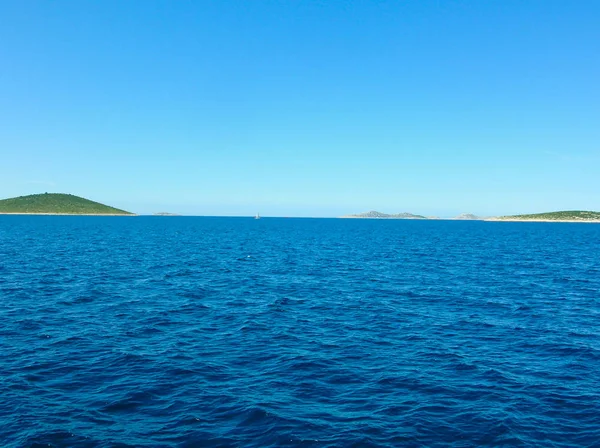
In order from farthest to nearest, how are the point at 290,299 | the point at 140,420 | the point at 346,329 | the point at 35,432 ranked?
the point at 290,299 → the point at 346,329 → the point at 140,420 → the point at 35,432

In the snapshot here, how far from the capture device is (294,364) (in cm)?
2548

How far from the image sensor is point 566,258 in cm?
9094

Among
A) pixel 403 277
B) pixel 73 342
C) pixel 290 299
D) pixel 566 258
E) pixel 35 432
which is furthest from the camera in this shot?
pixel 566 258

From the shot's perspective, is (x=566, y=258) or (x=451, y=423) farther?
(x=566, y=258)

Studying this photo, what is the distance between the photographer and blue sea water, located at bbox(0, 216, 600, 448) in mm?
17609

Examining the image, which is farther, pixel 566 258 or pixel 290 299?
pixel 566 258

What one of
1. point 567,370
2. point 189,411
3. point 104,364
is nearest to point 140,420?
point 189,411

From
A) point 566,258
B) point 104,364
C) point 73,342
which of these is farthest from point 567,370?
point 566,258

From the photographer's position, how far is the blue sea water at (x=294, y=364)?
17.6 meters

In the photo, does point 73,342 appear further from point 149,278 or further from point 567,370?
point 567,370

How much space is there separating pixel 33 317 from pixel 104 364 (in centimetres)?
1479

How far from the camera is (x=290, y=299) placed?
45000 mm

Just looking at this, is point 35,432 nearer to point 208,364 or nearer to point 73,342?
point 208,364

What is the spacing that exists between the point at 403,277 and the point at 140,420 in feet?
161
